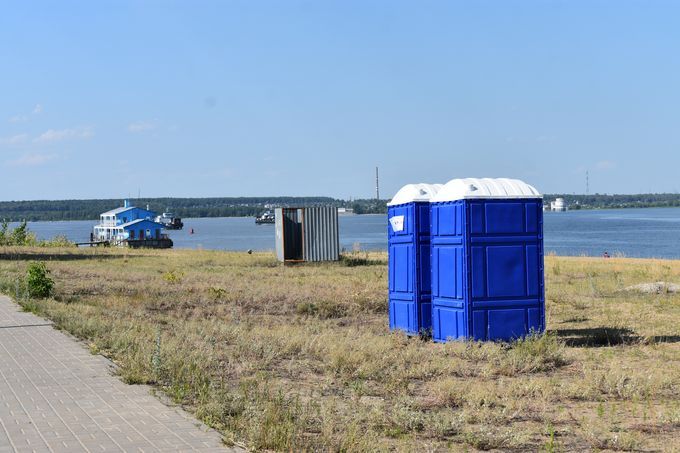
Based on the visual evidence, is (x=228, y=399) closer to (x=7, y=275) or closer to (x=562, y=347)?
(x=562, y=347)

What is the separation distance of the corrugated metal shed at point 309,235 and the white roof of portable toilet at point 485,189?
74.0ft

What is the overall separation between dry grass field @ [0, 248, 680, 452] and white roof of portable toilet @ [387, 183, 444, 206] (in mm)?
2144

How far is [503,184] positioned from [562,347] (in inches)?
100

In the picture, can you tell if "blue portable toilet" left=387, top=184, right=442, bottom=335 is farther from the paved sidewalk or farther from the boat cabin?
the boat cabin

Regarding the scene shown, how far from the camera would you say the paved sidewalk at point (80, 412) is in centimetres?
663

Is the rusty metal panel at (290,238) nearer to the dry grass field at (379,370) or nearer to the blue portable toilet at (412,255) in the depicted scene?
the dry grass field at (379,370)

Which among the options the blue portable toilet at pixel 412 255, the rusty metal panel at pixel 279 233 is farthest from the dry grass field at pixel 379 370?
the rusty metal panel at pixel 279 233

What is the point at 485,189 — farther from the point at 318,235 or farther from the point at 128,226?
the point at 128,226

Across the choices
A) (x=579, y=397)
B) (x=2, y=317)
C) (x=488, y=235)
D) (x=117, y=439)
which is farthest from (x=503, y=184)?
(x=2, y=317)

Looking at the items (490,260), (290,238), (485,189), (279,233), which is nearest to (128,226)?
(279,233)

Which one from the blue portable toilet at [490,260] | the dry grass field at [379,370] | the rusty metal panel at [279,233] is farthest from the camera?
the rusty metal panel at [279,233]

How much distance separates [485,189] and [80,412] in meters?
6.90

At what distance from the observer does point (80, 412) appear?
779cm

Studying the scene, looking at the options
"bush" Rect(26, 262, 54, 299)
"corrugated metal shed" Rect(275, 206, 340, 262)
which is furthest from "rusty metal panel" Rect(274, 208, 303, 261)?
"bush" Rect(26, 262, 54, 299)
